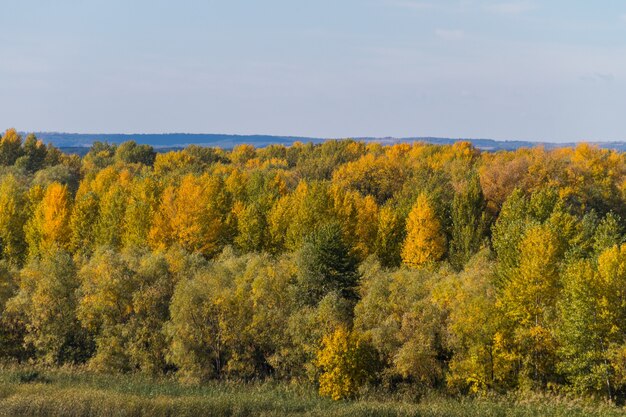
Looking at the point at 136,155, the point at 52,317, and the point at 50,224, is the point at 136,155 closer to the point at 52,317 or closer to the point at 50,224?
the point at 50,224

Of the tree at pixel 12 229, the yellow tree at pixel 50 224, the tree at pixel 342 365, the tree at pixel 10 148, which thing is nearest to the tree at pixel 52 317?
the yellow tree at pixel 50 224

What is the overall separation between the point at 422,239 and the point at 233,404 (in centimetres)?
3643

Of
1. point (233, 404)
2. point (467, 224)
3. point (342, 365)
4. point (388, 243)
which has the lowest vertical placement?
point (233, 404)

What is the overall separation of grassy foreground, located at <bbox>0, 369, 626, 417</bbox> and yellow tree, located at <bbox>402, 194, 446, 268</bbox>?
27.4 m

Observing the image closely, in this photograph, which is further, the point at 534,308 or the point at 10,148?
the point at 10,148

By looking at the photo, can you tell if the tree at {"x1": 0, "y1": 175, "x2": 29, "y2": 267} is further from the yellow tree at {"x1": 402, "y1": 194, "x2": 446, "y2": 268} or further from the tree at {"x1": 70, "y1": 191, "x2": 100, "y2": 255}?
the yellow tree at {"x1": 402, "y1": 194, "x2": 446, "y2": 268}

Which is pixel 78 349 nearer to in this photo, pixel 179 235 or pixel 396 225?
pixel 179 235

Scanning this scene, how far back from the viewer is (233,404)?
61250 mm

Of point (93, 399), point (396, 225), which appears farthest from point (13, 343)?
point (396, 225)

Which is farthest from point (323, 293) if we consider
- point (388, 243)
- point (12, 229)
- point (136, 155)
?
point (136, 155)

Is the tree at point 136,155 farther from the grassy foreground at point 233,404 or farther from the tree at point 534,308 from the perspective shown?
the tree at point 534,308

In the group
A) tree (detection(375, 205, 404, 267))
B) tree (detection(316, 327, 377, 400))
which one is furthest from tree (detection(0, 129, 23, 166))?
tree (detection(316, 327, 377, 400))

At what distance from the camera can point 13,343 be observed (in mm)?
78125

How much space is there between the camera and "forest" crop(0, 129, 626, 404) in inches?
2525
